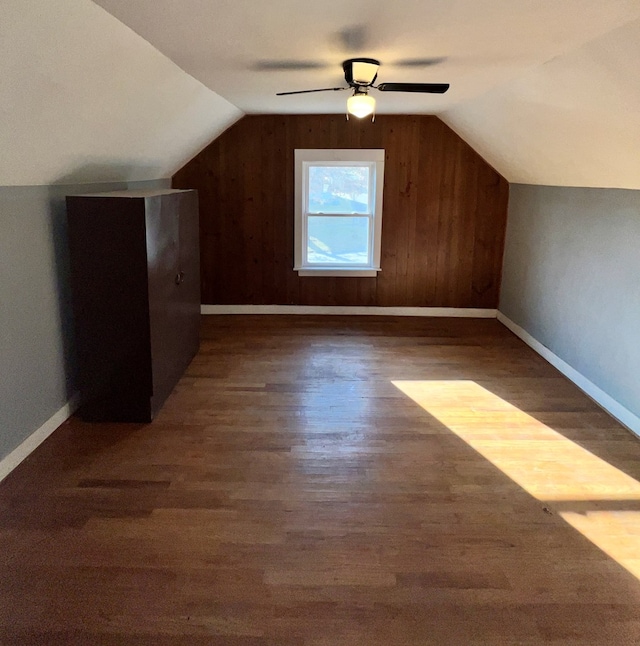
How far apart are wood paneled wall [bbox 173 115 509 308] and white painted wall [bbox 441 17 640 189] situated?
68 centimetres

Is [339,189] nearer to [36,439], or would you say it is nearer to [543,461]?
[543,461]

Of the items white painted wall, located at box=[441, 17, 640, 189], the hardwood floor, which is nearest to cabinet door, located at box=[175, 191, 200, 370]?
the hardwood floor

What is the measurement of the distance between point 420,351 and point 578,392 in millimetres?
1385

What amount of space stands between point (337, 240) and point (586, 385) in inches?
119

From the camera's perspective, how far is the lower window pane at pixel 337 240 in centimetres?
616

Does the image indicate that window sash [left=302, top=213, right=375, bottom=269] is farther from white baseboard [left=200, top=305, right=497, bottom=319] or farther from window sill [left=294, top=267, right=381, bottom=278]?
white baseboard [left=200, top=305, right=497, bottom=319]

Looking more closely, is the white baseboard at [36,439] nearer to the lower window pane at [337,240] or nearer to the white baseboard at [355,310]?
the white baseboard at [355,310]

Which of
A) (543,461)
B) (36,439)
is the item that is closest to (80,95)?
(36,439)

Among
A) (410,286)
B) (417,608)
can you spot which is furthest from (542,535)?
(410,286)

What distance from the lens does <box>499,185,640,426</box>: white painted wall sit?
12.1 feet

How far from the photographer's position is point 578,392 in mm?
4188

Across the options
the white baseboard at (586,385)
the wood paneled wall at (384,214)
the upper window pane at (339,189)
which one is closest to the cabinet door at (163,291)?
the wood paneled wall at (384,214)

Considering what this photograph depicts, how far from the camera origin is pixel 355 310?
6.35 meters

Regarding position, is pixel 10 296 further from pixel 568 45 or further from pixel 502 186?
pixel 502 186
